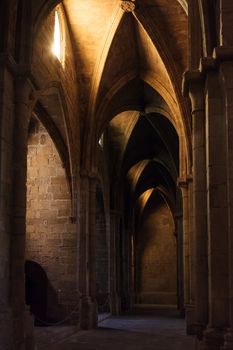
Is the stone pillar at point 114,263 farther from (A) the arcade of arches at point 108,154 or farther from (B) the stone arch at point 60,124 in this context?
(B) the stone arch at point 60,124

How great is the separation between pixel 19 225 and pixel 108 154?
49.3 ft

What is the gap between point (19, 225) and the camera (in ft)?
31.5

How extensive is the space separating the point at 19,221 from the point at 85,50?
27.6 ft

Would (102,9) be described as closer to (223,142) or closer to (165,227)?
(223,142)

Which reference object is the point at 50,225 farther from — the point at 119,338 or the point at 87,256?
the point at 119,338

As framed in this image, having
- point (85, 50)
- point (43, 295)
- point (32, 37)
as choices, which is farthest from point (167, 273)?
point (32, 37)

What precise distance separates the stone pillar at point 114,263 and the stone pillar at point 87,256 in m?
6.10

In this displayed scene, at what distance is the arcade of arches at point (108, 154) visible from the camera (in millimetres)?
8594

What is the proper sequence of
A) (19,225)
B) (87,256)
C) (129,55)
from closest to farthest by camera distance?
(19,225) < (87,256) < (129,55)

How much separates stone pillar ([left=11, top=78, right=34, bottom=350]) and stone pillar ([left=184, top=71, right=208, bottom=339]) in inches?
111

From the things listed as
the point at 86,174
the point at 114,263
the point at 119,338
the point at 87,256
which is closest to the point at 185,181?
the point at 86,174

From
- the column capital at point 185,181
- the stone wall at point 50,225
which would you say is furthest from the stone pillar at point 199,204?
the stone wall at point 50,225

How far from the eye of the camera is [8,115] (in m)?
9.64

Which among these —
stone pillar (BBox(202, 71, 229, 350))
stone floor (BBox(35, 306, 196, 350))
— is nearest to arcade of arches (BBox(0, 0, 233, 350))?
stone pillar (BBox(202, 71, 229, 350))
